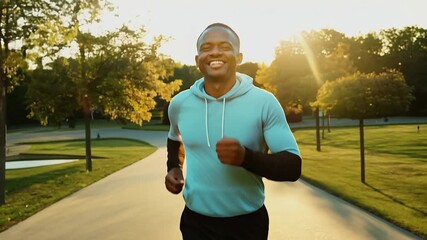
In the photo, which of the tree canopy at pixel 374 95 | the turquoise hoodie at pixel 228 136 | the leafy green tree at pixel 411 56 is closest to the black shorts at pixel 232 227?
the turquoise hoodie at pixel 228 136

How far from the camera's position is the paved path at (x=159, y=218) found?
6746 millimetres

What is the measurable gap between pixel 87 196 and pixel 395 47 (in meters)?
74.4

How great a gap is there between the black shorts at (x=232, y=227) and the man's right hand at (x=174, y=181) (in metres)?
0.16

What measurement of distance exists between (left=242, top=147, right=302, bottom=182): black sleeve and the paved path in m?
→ 4.66

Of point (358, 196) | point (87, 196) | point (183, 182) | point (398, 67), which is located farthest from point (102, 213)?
point (398, 67)

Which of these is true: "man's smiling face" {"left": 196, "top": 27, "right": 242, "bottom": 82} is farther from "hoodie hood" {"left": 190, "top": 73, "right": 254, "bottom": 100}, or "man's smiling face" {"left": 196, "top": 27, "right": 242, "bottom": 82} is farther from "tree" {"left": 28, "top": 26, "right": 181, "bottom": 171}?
"tree" {"left": 28, "top": 26, "right": 181, "bottom": 171}

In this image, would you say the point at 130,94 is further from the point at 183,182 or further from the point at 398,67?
the point at 398,67

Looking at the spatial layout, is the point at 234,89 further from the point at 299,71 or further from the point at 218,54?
the point at 299,71

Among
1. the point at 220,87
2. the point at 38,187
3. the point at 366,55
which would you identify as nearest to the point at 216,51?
the point at 220,87

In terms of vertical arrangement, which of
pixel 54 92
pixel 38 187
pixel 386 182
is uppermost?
pixel 54 92

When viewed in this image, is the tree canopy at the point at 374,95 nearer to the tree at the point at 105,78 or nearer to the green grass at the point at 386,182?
the green grass at the point at 386,182

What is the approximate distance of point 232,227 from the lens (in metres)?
2.31

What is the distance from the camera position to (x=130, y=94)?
16719 mm

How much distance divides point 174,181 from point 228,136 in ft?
1.45
